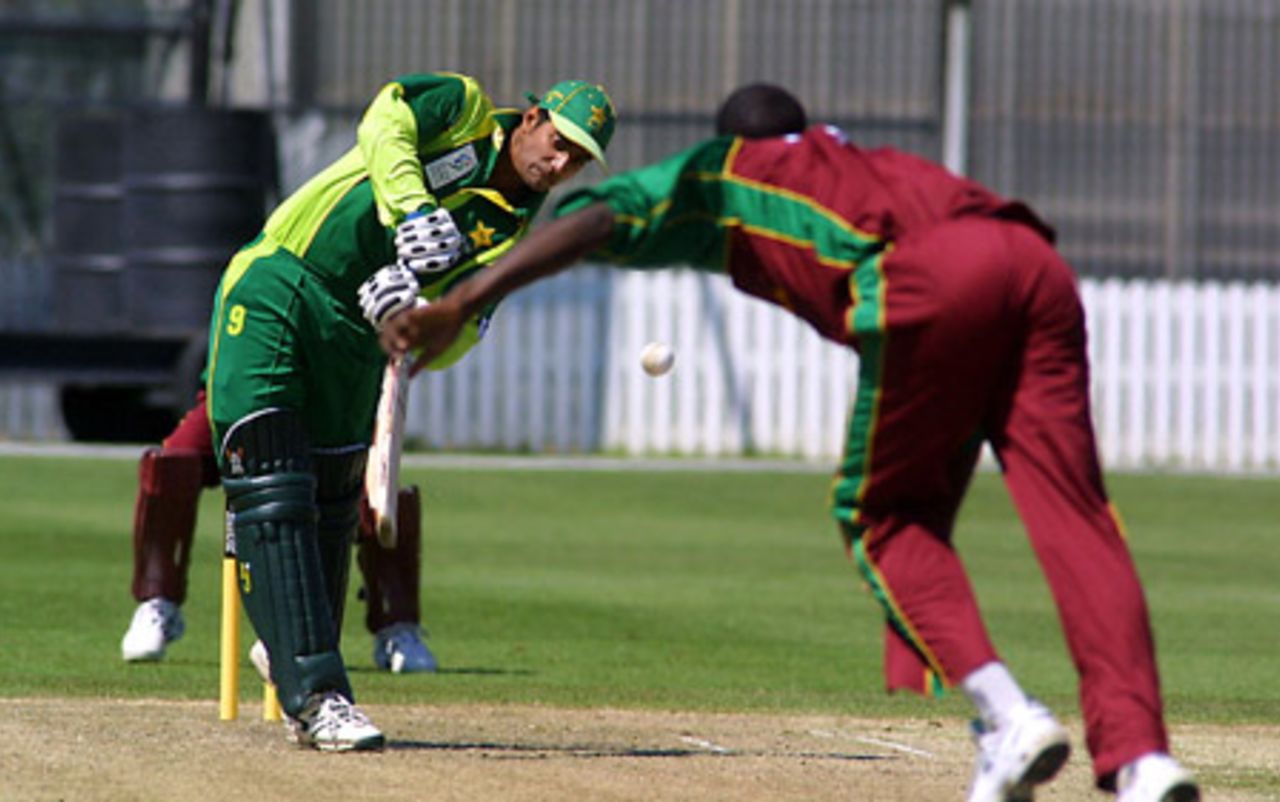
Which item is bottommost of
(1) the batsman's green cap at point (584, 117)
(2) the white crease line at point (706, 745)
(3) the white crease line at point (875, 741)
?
(3) the white crease line at point (875, 741)

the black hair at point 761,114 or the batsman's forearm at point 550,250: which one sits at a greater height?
the black hair at point 761,114

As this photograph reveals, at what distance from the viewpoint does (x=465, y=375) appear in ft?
85.5

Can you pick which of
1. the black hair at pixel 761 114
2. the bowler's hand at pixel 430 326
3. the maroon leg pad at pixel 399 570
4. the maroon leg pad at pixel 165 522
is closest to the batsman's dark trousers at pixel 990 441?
the black hair at pixel 761 114

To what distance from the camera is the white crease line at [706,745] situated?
818 centimetres

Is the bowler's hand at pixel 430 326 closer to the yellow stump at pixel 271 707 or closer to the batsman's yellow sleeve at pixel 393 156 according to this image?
the batsman's yellow sleeve at pixel 393 156

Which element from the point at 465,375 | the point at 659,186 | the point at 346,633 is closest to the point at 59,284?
the point at 465,375

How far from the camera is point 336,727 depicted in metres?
7.55

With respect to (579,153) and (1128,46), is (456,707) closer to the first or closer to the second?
(579,153)

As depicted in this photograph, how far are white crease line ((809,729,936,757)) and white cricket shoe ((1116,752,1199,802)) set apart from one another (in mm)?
2448

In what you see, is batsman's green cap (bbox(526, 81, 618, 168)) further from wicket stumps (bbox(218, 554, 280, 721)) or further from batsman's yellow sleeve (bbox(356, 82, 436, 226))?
wicket stumps (bbox(218, 554, 280, 721))

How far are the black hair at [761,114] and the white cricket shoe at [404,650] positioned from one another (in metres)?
4.28

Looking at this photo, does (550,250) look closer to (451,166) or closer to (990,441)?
(990,441)

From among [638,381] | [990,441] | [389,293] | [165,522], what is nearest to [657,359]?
[165,522]

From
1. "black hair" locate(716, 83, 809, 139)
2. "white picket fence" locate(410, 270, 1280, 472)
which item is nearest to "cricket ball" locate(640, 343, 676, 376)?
"black hair" locate(716, 83, 809, 139)
